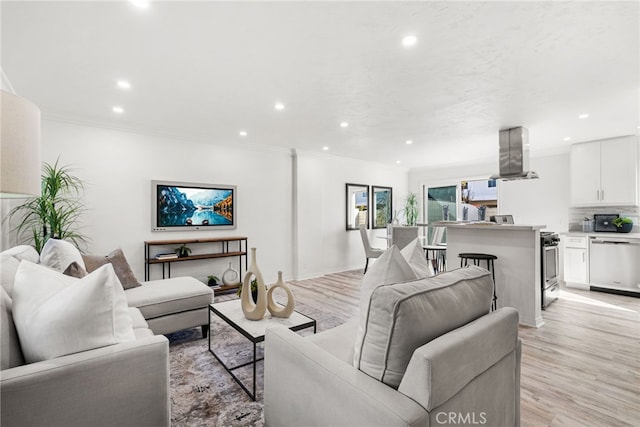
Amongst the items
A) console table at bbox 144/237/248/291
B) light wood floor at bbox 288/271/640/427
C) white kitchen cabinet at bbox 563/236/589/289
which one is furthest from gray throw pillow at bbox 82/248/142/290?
white kitchen cabinet at bbox 563/236/589/289

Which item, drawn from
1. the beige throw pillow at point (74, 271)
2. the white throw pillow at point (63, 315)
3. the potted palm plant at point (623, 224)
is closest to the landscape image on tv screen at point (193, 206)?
the beige throw pillow at point (74, 271)

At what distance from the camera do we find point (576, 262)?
A: 4.91 metres

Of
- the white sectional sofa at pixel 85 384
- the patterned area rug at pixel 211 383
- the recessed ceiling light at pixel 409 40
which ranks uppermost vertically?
the recessed ceiling light at pixel 409 40

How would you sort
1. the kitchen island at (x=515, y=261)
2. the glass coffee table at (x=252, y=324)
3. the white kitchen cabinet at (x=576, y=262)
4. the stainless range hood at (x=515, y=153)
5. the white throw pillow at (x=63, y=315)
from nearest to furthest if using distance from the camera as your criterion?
the white throw pillow at (x=63, y=315), the glass coffee table at (x=252, y=324), the kitchen island at (x=515, y=261), the stainless range hood at (x=515, y=153), the white kitchen cabinet at (x=576, y=262)

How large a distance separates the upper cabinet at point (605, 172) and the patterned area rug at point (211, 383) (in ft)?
17.1

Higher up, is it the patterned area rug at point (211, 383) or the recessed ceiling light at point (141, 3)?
the recessed ceiling light at point (141, 3)

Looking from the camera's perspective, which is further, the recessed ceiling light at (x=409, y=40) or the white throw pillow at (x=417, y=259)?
the recessed ceiling light at (x=409, y=40)

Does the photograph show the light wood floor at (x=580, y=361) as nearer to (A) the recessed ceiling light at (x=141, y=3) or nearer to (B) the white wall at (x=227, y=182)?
(B) the white wall at (x=227, y=182)

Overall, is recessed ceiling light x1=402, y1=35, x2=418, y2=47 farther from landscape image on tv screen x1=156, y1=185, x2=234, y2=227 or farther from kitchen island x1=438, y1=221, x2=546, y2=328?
landscape image on tv screen x1=156, y1=185, x2=234, y2=227

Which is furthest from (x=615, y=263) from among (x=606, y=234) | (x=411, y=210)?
(x=411, y=210)

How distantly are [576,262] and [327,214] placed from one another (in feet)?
14.0

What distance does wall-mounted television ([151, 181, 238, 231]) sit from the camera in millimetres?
4281

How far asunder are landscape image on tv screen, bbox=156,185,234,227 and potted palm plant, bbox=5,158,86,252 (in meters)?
0.92

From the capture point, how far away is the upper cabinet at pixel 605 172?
4.64 meters
